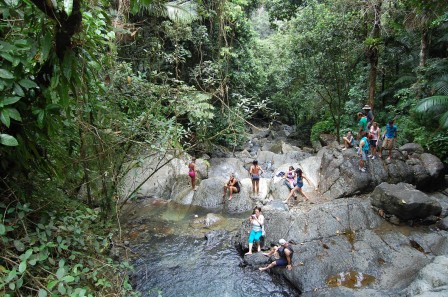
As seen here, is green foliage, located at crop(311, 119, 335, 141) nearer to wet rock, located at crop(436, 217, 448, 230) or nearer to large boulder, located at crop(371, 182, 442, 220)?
large boulder, located at crop(371, 182, 442, 220)

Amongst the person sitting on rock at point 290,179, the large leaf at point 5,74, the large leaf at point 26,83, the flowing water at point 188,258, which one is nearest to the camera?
the large leaf at point 5,74

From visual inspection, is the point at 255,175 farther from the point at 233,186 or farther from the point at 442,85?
the point at 442,85

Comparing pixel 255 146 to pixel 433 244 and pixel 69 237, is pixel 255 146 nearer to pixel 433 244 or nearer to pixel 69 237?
pixel 433 244

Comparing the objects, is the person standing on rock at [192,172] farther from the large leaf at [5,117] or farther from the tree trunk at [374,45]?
the large leaf at [5,117]

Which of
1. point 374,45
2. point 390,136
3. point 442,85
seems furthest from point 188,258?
point 442,85

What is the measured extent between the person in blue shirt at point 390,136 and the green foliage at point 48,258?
33.6 ft

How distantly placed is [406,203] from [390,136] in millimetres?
3117

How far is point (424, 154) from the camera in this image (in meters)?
11.8

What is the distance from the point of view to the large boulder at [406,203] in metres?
8.63

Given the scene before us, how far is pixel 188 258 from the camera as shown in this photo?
8.44 meters

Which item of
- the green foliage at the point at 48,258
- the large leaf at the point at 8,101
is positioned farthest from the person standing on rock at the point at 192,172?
the large leaf at the point at 8,101

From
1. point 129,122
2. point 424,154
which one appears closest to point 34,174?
point 129,122

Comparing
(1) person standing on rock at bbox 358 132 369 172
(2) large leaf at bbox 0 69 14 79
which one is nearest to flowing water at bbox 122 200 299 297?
(2) large leaf at bbox 0 69 14 79

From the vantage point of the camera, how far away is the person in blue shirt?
10734 mm
